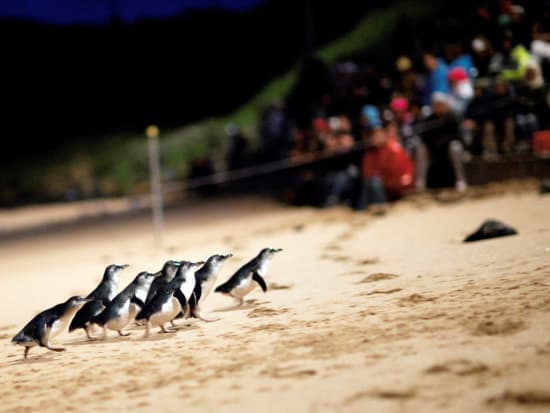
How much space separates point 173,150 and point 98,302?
23041 millimetres

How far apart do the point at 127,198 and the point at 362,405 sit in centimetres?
2266

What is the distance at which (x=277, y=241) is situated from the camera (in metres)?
11.9

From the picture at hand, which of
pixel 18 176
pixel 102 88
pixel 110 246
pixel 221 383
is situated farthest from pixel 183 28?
pixel 221 383

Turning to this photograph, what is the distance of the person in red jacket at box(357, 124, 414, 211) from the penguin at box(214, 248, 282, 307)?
267 inches

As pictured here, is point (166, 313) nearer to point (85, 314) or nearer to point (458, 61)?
point (85, 314)

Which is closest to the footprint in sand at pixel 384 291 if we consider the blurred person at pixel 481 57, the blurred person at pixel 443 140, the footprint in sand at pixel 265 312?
the footprint in sand at pixel 265 312

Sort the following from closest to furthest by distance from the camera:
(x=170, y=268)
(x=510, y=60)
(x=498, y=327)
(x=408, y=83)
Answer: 1. (x=498, y=327)
2. (x=170, y=268)
3. (x=510, y=60)
4. (x=408, y=83)

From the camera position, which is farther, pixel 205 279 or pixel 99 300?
pixel 205 279

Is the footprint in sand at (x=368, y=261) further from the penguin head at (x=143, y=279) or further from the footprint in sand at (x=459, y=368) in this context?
the footprint in sand at (x=459, y=368)

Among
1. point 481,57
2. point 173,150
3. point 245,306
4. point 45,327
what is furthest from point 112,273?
point 173,150

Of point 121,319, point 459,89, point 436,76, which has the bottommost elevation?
point 121,319

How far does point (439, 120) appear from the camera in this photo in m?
14.2

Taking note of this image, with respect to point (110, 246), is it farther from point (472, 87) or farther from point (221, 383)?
point (221, 383)

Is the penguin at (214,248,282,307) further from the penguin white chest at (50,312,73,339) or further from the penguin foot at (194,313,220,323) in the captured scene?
the penguin white chest at (50,312,73,339)
